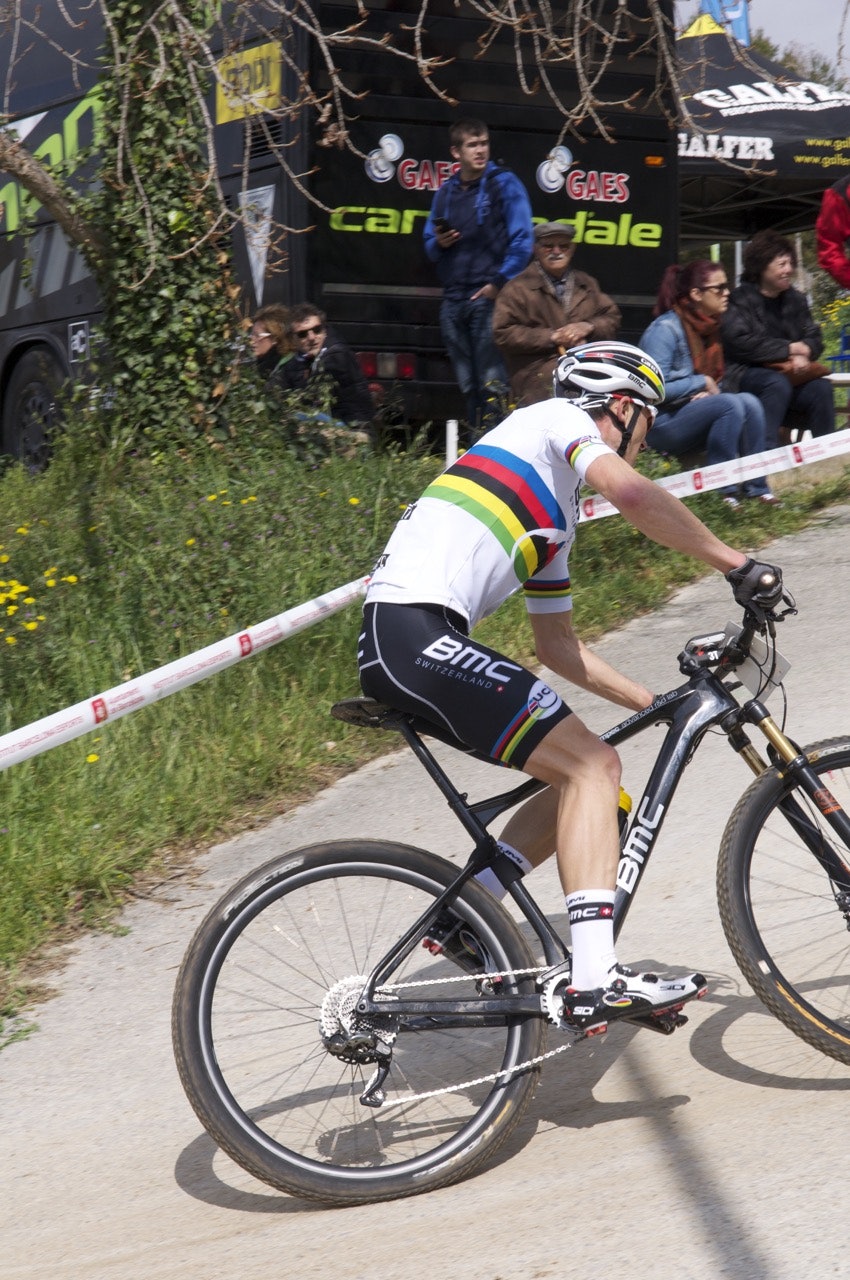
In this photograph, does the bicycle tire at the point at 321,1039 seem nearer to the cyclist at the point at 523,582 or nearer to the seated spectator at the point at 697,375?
the cyclist at the point at 523,582

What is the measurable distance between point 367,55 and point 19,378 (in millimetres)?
4112

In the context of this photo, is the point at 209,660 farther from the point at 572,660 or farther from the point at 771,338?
the point at 771,338

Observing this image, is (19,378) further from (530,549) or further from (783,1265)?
(783,1265)

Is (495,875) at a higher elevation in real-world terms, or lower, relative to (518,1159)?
higher

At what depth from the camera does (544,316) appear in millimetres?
8609

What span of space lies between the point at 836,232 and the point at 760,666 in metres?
6.67

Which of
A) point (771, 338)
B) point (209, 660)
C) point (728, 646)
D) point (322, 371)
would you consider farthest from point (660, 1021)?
point (771, 338)

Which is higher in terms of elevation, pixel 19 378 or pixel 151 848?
pixel 19 378

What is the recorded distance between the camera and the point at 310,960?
3.62m

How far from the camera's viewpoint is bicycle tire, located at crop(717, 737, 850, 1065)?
11.8 ft

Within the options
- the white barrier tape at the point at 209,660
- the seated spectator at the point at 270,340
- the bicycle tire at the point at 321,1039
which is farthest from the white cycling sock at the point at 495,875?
the seated spectator at the point at 270,340

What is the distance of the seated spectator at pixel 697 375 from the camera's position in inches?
335

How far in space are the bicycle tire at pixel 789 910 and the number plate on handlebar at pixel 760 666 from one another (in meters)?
0.19

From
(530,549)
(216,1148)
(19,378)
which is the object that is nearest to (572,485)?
(530,549)
